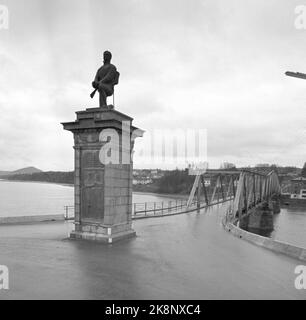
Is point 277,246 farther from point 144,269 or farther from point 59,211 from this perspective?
point 59,211

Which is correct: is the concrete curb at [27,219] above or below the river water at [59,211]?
above

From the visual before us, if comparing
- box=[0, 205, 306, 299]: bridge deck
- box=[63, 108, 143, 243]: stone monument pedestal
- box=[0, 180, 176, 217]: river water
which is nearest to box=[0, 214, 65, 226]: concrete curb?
box=[0, 205, 306, 299]: bridge deck

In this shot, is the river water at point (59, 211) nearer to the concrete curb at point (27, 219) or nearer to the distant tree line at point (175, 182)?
the concrete curb at point (27, 219)

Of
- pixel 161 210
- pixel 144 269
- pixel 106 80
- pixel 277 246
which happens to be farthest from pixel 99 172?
pixel 161 210

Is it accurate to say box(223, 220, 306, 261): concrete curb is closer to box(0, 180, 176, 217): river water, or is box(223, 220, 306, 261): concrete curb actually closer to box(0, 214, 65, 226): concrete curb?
box(0, 214, 65, 226): concrete curb

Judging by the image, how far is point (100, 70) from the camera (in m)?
11.9

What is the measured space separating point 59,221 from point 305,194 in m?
98.9

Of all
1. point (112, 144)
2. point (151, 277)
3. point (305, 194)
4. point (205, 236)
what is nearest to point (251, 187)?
point (205, 236)

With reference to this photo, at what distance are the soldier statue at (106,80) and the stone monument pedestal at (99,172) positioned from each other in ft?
2.22

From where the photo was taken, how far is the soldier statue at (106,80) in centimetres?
1166

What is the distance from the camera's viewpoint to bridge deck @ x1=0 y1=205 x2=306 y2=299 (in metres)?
6.24

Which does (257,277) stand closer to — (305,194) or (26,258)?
(26,258)

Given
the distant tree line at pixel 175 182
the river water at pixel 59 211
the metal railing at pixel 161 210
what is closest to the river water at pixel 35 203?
the river water at pixel 59 211

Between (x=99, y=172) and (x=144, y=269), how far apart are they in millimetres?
4297
